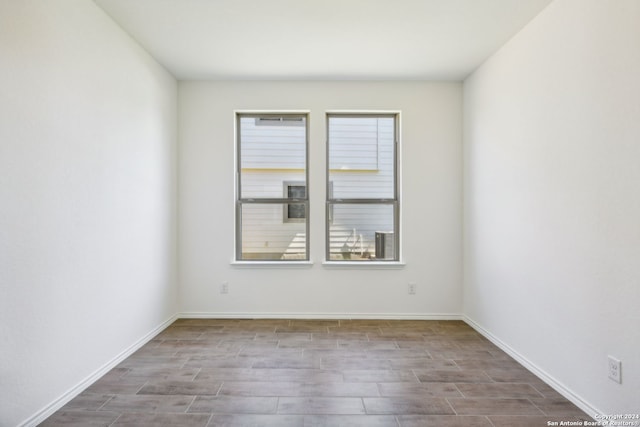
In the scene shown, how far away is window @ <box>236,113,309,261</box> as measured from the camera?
4.24 m

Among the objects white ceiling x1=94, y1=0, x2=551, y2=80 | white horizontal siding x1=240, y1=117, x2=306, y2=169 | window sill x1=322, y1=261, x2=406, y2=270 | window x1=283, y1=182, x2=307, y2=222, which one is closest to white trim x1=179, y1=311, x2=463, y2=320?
window sill x1=322, y1=261, x2=406, y2=270

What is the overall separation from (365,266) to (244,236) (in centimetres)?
145

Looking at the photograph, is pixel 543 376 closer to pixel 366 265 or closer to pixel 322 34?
pixel 366 265

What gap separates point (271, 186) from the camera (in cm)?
427

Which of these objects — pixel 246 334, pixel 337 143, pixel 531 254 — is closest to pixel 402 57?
pixel 337 143

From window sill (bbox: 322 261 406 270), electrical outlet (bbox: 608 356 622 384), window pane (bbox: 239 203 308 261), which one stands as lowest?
electrical outlet (bbox: 608 356 622 384)

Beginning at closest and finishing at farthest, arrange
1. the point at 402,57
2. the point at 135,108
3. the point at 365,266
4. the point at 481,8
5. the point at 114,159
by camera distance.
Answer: the point at 481,8 → the point at 114,159 → the point at 135,108 → the point at 402,57 → the point at 365,266

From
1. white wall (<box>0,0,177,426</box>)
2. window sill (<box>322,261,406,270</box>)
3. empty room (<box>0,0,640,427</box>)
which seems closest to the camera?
white wall (<box>0,0,177,426</box>)

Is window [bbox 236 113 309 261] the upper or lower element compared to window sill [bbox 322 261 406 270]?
upper

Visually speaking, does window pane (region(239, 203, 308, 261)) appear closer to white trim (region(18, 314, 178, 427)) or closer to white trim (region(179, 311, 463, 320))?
white trim (region(179, 311, 463, 320))

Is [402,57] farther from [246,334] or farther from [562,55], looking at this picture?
[246,334]

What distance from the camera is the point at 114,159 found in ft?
9.32

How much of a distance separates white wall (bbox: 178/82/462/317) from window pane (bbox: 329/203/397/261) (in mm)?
200

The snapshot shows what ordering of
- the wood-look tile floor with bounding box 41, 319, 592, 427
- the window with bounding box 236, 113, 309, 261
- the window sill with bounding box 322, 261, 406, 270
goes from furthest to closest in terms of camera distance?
the window with bounding box 236, 113, 309, 261
the window sill with bounding box 322, 261, 406, 270
the wood-look tile floor with bounding box 41, 319, 592, 427
